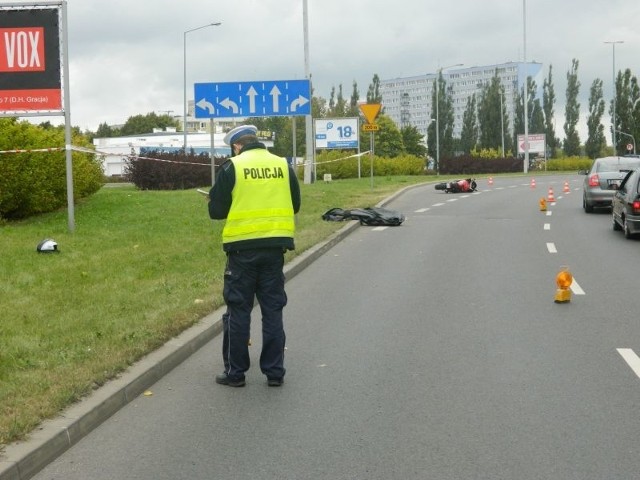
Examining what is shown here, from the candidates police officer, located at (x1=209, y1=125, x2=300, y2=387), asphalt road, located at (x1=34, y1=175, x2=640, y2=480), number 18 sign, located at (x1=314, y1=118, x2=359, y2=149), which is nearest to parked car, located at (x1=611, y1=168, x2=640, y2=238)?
asphalt road, located at (x1=34, y1=175, x2=640, y2=480)

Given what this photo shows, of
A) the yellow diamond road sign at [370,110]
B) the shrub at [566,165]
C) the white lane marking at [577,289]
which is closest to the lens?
the white lane marking at [577,289]

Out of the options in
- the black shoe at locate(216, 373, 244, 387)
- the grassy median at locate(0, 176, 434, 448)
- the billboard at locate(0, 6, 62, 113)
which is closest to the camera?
the grassy median at locate(0, 176, 434, 448)

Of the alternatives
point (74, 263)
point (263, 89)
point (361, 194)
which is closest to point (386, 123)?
point (361, 194)

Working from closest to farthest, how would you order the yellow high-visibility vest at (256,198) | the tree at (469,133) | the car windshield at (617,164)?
the yellow high-visibility vest at (256,198) < the car windshield at (617,164) < the tree at (469,133)

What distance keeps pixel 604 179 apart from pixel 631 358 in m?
18.0

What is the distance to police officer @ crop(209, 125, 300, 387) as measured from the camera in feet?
23.6

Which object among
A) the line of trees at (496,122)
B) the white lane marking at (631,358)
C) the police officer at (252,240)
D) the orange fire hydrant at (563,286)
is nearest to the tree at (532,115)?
the line of trees at (496,122)

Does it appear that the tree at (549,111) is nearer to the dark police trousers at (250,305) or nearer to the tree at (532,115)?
the tree at (532,115)

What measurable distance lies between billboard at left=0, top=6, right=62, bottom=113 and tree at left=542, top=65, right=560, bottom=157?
92644 millimetres

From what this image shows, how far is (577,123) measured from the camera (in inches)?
4033

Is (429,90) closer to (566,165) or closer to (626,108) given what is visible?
(626,108)

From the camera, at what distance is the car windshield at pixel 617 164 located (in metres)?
25.9

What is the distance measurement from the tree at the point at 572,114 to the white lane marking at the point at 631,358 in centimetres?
9430

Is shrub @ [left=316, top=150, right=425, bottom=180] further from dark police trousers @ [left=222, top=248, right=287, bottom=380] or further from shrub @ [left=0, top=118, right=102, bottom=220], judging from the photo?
dark police trousers @ [left=222, top=248, right=287, bottom=380]
